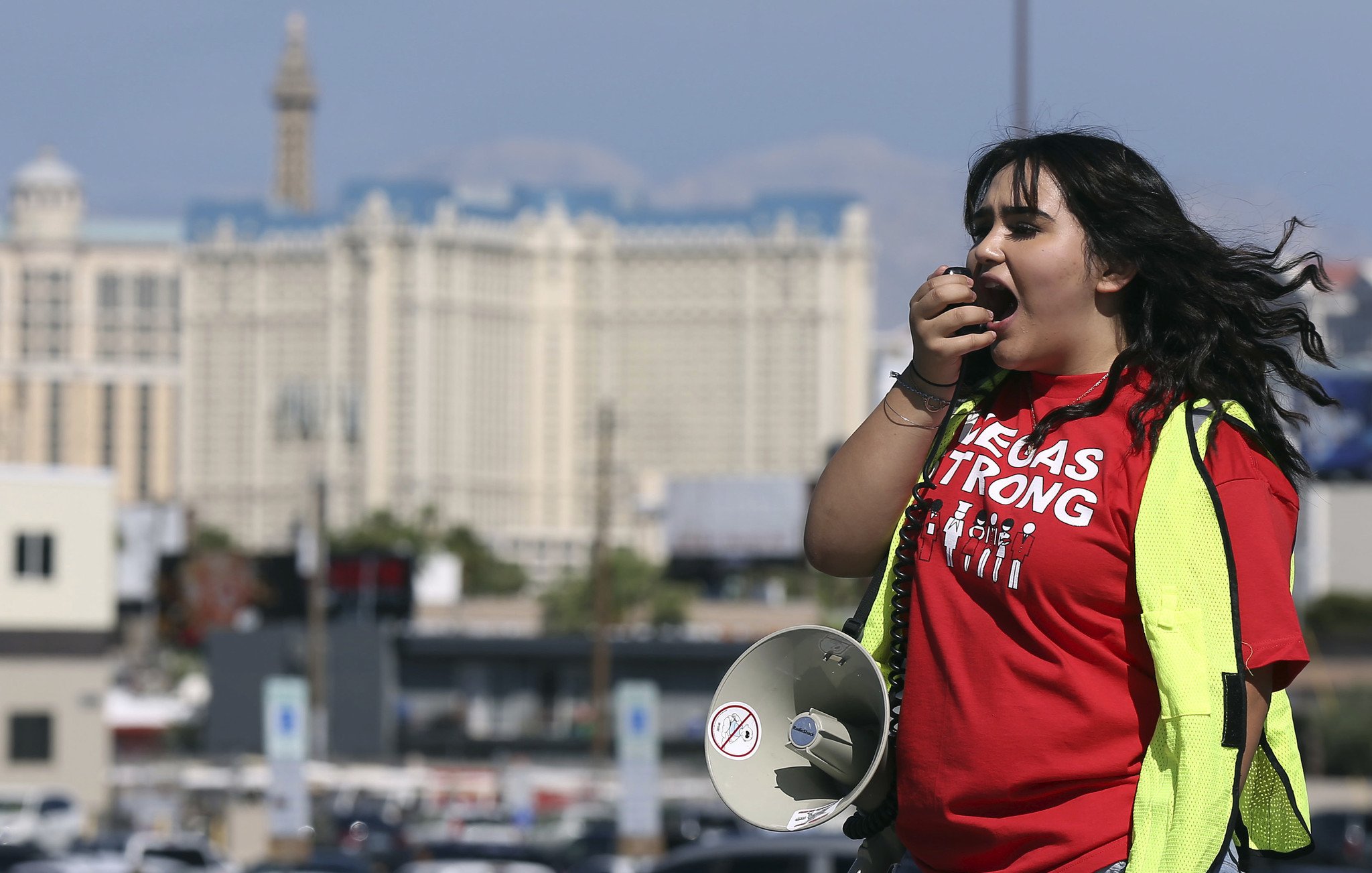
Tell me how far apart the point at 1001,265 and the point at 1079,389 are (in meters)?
0.21

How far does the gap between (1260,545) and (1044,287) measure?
48 centimetres

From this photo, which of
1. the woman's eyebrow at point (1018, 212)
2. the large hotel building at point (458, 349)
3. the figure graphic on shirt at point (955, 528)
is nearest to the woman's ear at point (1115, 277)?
the woman's eyebrow at point (1018, 212)

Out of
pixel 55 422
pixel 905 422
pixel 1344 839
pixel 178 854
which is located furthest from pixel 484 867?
pixel 55 422

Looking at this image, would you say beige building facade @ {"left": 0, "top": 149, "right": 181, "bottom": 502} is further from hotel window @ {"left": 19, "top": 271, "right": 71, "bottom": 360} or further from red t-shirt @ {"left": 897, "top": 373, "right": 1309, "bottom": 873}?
red t-shirt @ {"left": 897, "top": 373, "right": 1309, "bottom": 873}

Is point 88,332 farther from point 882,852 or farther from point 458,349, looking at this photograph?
point 882,852

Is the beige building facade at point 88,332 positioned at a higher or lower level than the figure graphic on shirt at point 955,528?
higher

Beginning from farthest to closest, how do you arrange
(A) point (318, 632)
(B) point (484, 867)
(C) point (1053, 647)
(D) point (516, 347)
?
(D) point (516, 347) → (A) point (318, 632) → (B) point (484, 867) → (C) point (1053, 647)

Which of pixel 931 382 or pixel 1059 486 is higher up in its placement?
pixel 931 382

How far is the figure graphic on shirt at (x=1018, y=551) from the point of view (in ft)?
9.67

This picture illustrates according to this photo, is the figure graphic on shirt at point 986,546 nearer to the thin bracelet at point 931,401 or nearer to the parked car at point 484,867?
the thin bracelet at point 931,401

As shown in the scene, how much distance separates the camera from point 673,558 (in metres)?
101

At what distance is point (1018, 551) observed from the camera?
9.70 feet

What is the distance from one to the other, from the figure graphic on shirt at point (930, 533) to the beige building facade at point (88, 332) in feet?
596

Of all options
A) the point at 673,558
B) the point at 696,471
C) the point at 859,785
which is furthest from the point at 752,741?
the point at 696,471
